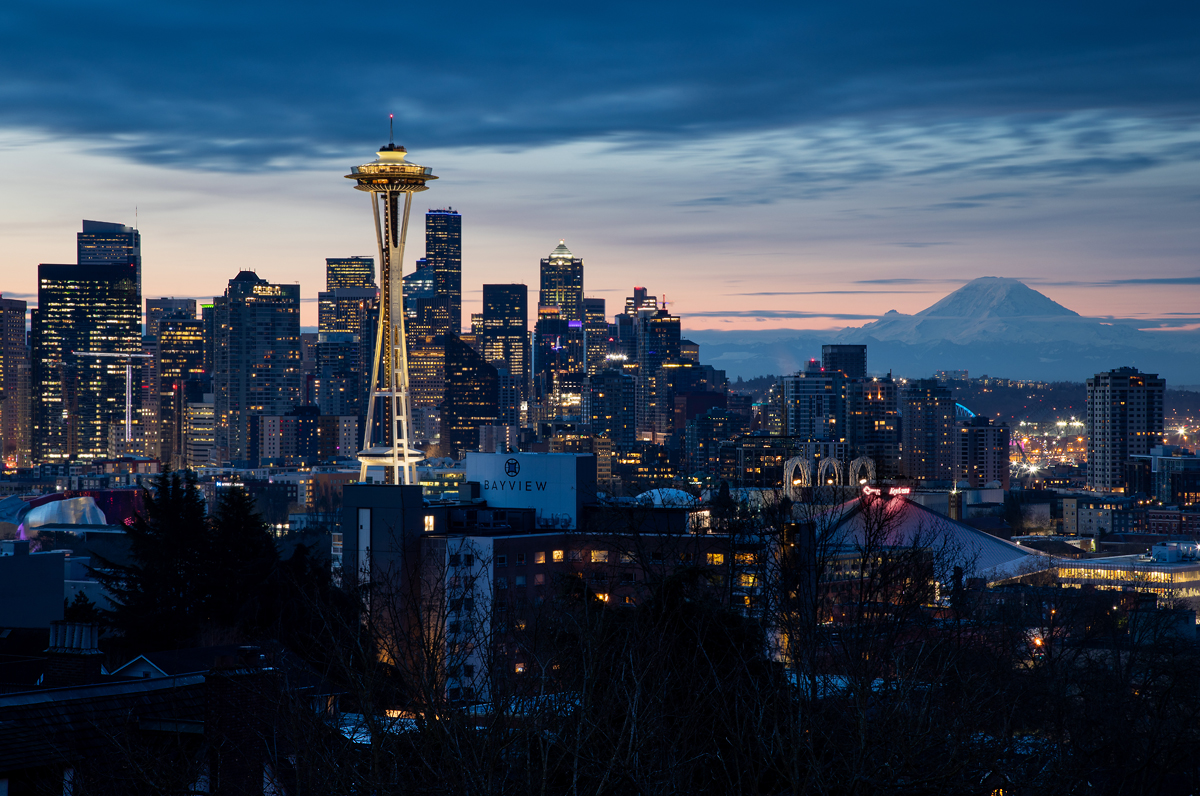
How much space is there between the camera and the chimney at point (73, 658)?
63.2ft

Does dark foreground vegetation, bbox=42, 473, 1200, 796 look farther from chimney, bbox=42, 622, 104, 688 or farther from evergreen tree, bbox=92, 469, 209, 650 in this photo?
chimney, bbox=42, 622, 104, 688

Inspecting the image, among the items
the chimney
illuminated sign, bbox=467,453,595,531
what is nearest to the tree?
the chimney

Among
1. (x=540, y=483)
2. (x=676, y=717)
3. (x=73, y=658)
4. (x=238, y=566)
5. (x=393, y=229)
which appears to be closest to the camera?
(x=676, y=717)

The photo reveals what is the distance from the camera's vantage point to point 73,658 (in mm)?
19375

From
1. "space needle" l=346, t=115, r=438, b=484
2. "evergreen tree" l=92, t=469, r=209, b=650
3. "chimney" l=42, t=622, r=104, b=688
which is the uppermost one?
"space needle" l=346, t=115, r=438, b=484

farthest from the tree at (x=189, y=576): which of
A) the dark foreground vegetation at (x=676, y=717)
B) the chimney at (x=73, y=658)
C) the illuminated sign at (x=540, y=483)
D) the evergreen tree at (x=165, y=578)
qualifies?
the illuminated sign at (x=540, y=483)

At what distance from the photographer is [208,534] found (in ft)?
141

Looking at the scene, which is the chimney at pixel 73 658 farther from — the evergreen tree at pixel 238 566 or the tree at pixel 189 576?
the evergreen tree at pixel 238 566

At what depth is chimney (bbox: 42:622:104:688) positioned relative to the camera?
63.2ft

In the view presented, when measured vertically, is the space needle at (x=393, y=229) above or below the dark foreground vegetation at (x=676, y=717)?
above

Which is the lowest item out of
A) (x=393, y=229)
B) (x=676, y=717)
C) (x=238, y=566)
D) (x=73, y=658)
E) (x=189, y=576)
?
(x=189, y=576)

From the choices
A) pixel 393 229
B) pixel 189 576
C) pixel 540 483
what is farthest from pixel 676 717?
pixel 393 229

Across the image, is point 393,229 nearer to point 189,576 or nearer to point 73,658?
point 189,576

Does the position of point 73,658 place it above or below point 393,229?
below
